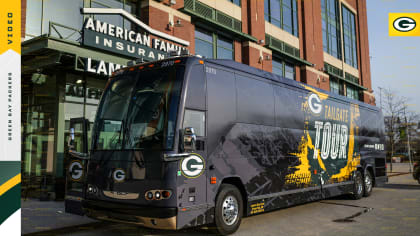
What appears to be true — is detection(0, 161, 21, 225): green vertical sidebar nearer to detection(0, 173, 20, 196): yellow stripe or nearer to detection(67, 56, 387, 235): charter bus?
detection(0, 173, 20, 196): yellow stripe

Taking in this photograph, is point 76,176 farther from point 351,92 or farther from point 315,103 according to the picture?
point 351,92

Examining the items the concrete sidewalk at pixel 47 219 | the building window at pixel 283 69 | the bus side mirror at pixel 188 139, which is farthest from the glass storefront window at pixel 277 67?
the bus side mirror at pixel 188 139

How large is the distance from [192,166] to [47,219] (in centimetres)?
459

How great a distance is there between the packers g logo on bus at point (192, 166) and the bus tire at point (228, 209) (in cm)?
80

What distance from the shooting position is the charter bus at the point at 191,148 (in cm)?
609

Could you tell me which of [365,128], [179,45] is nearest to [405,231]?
[365,128]

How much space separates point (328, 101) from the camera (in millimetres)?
11797

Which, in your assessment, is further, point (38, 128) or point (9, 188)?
point (38, 128)

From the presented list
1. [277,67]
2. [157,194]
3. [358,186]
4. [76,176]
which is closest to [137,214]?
[157,194]

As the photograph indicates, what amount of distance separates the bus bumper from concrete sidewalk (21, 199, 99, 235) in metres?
1.70

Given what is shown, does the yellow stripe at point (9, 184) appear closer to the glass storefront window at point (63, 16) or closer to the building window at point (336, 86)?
the glass storefront window at point (63, 16)

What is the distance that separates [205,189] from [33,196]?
30.7 feet

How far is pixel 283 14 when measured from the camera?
1032 inches

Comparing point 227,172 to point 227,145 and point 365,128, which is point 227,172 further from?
point 365,128
